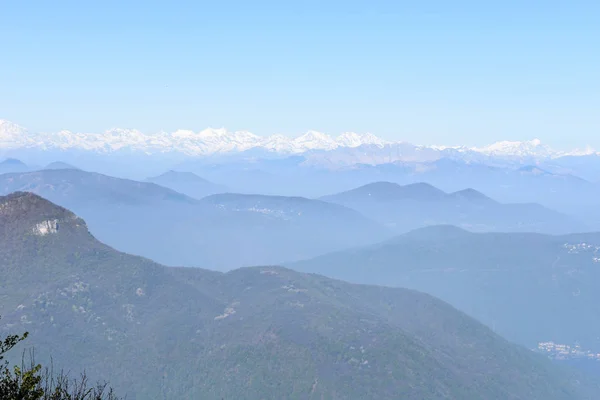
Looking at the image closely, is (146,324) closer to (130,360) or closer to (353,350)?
(130,360)

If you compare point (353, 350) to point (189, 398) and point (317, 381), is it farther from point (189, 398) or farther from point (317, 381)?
point (189, 398)

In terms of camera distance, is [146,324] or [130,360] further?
[146,324]

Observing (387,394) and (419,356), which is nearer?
(387,394)

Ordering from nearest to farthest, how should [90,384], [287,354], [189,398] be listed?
[90,384]
[189,398]
[287,354]

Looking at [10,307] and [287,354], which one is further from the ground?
[10,307]

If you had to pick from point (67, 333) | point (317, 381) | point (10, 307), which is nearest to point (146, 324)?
point (67, 333)

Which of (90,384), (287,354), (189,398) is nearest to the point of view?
(90,384)

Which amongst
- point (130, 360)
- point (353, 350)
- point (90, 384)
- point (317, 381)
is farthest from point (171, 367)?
point (353, 350)

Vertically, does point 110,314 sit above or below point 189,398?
above
